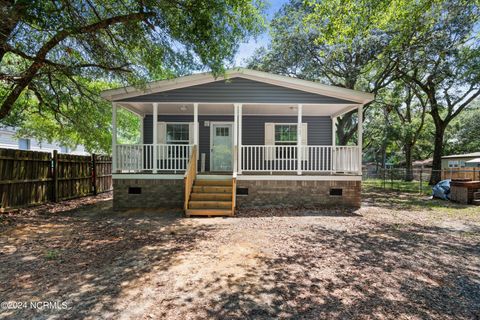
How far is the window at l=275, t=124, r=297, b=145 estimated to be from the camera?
1031cm

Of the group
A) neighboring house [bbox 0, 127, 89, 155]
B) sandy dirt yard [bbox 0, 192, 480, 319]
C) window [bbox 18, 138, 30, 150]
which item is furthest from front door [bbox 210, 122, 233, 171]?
window [bbox 18, 138, 30, 150]

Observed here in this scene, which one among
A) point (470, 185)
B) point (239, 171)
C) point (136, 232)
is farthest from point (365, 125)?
point (136, 232)

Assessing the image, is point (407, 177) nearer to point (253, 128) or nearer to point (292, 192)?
point (253, 128)

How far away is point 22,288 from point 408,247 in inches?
215

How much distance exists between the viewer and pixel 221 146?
33.5 feet

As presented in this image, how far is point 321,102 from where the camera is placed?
8125 millimetres

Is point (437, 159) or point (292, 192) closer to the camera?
point (292, 192)

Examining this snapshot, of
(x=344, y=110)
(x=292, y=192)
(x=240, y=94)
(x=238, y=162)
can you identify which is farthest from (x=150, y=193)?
(x=344, y=110)

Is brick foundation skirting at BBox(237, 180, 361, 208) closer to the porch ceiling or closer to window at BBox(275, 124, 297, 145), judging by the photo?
the porch ceiling

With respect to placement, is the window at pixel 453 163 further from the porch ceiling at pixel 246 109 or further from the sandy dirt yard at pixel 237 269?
the sandy dirt yard at pixel 237 269

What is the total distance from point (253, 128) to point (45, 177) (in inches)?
279

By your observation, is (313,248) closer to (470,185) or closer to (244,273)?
(244,273)

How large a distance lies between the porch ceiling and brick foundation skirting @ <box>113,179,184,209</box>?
2.58m

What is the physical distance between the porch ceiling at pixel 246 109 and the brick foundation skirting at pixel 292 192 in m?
2.61
